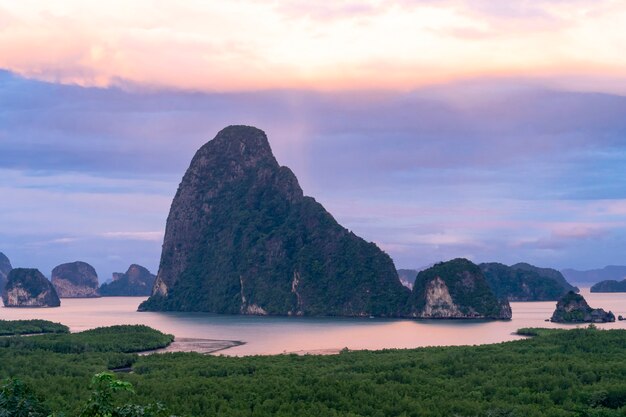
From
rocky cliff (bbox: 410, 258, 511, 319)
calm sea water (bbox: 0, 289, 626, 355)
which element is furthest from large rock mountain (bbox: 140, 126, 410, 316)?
calm sea water (bbox: 0, 289, 626, 355)

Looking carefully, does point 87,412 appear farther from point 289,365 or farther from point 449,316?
point 449,316

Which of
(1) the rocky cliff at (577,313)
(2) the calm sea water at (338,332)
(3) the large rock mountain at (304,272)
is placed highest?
(3) the large rock mountain at (304,272)

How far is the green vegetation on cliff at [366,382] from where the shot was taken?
43.4 meters

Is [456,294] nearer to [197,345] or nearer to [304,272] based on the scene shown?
[304,272]

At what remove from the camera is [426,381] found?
53562 millimetres

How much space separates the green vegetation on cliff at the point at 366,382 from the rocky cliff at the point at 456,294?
81770 mm

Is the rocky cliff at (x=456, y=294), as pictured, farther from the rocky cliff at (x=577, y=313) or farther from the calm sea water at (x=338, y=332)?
the rocky cliff at (x=577, y=313)

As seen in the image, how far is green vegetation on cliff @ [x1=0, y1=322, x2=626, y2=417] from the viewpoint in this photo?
43.4 m

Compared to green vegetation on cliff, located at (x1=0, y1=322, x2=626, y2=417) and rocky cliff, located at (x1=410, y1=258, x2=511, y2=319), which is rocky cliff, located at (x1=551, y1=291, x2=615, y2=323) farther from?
green vegetation on cliff, located at (x1=0, y1=322, x2=626, y2=417)

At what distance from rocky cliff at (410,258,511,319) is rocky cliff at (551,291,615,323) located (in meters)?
19.0

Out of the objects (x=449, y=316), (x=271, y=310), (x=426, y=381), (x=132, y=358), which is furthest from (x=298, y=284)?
(x=426, y=381)

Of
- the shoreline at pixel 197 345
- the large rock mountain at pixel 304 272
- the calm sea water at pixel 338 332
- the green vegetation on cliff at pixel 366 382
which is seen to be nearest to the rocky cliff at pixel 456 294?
the large rock mountain at pixel 304 272

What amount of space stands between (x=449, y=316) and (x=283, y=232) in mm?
50542

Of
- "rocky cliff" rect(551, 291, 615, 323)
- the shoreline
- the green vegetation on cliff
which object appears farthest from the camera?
Result: "rocky cliff" rect(551, 291, 615, 323)
